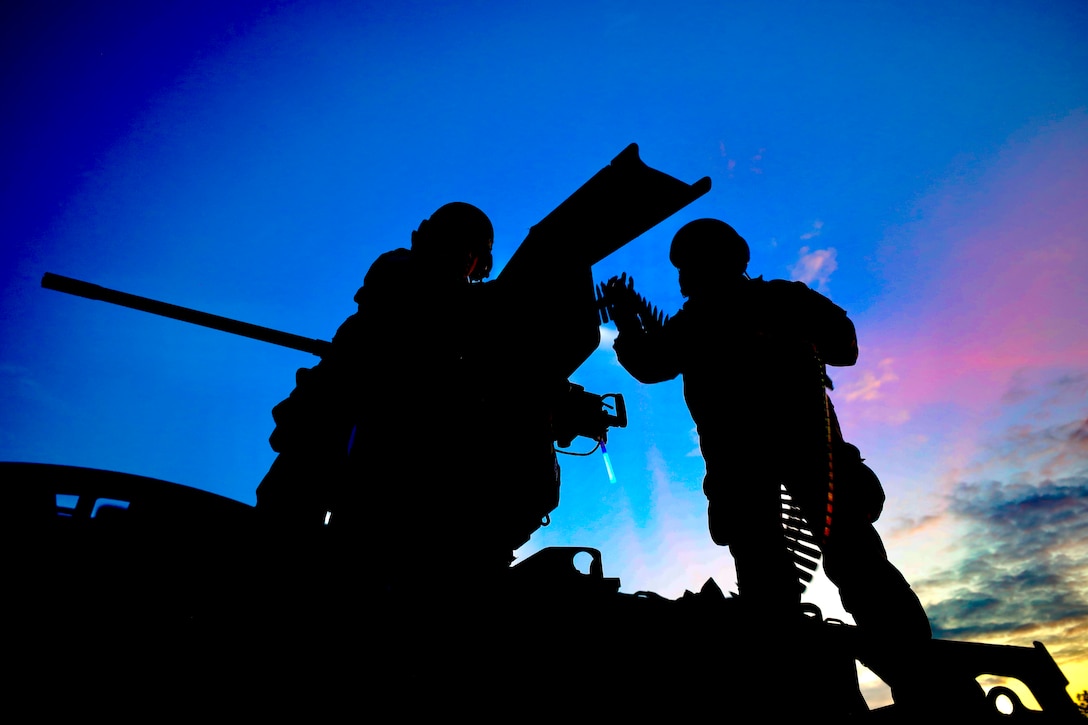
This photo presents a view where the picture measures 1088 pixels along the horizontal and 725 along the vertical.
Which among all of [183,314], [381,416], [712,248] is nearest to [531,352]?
[381,416]

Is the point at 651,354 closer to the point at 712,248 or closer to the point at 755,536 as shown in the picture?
the point at 712,248

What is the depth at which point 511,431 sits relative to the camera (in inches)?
110

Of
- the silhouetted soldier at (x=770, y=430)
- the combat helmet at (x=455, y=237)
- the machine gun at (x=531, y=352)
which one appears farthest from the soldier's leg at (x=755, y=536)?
the combat helmet at (x=455, y=237)

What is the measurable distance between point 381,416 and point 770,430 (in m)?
2.86

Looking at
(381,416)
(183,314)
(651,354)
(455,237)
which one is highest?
(183,314)

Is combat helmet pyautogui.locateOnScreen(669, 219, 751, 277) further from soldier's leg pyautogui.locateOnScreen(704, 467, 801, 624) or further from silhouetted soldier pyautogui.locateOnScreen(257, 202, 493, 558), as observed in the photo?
silhouetted soldier pyautogui.locateOnScreen(257, 202, 493, 558)

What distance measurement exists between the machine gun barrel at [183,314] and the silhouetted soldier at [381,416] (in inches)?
37.1

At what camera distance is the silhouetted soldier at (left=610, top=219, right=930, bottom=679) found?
3127 mm

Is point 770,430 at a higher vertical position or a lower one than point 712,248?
lower

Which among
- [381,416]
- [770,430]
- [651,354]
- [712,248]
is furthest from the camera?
[651,354]

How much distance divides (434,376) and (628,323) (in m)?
2.98

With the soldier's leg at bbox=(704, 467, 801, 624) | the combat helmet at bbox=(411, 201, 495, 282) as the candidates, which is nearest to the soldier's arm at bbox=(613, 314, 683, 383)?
the soldier's leg at bbox=(704, 467, 801, 624)

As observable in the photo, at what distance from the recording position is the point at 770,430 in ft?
12.2

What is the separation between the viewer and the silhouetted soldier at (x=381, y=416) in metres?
2.43
